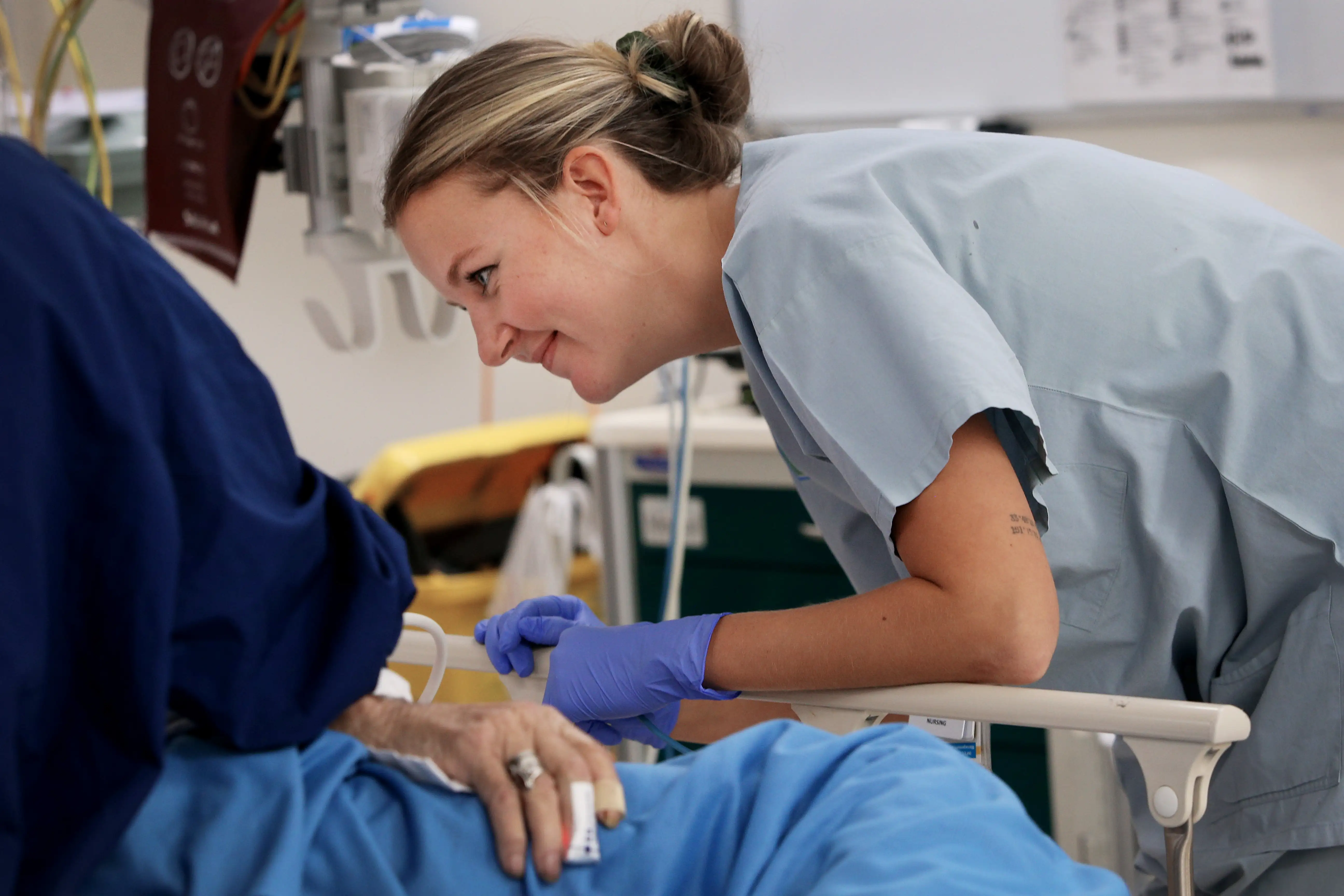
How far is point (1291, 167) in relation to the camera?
2361 millimetres

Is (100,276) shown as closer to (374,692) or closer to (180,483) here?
(180,483)

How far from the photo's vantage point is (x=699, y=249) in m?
1.22

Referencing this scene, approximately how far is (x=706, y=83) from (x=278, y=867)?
82 centimetres

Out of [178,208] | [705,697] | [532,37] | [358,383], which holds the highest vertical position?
[532,37]

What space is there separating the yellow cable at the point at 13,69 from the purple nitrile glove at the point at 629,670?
53.4 inches

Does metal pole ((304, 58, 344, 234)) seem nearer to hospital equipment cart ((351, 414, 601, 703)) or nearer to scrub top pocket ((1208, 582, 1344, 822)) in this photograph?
hospital equipment cart ((351, 414, 601, 703))

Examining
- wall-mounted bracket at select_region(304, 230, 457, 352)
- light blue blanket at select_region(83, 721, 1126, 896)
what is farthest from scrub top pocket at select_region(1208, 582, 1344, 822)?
wall-mounted bracket at select_region(304, 230, 457, 352)

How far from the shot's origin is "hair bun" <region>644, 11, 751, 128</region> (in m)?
1.22

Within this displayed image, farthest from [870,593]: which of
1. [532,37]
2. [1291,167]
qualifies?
[1291,167]

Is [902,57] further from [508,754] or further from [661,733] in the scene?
[508,754]

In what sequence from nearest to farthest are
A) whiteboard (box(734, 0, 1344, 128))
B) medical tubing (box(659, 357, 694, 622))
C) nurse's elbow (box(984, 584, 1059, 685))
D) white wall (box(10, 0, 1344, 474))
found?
nurse's elbow (box(984, 584, 1059, 685))
medical tubing (box(659, 357, 694, 622))
whiteboard (box(734, 0, 1344, 128))
white wall (box(10, 0, 1344, 474))

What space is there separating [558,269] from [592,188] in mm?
83

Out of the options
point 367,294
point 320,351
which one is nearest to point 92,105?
point 367,294

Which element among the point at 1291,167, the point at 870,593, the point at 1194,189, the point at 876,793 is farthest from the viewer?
the point at 1291,167
